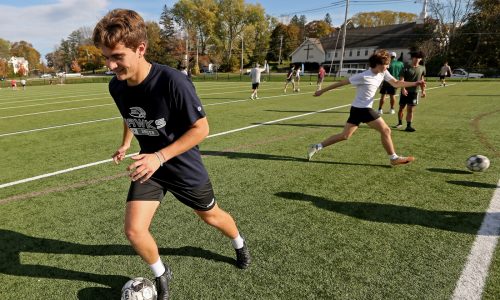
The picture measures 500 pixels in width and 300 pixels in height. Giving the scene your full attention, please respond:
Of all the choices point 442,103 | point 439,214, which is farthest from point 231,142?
point 442,103

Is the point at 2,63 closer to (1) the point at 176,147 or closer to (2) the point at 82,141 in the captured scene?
(2) the point at 82,141

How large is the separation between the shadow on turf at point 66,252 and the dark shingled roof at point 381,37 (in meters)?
72.9

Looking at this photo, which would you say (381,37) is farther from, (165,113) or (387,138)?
(165,113)

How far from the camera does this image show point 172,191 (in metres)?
2.46

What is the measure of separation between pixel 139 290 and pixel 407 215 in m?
3.03

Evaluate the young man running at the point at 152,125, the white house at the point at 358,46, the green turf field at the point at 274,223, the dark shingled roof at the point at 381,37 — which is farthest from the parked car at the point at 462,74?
the young man running at the point at 152,125

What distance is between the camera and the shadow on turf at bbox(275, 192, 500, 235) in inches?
139

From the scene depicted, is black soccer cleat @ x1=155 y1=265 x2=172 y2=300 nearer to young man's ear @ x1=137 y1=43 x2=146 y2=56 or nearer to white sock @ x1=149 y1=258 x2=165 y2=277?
white sock @ x1=149 y1=258 x2=165 y2=277

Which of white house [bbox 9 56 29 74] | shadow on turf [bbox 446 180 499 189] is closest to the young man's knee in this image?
shadow on turf [bbox 446 180 499 189]

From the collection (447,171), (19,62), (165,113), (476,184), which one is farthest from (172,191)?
(19,62)

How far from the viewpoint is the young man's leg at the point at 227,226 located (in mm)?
2607

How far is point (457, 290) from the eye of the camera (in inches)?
99.7

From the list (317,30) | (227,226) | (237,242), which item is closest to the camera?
(227,226)

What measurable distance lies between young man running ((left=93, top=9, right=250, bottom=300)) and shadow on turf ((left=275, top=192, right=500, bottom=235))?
6.43ft
